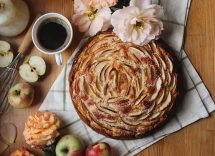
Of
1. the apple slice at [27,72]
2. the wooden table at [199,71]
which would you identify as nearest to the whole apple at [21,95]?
the apple slice at [27,72]

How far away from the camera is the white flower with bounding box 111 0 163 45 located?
114cm

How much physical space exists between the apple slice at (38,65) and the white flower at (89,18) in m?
0.12

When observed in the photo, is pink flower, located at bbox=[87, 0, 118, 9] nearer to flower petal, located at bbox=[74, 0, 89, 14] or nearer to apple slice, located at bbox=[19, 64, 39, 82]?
flower petal, located at bbox=[74, 0, 89, 14]

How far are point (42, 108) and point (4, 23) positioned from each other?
0.72ft

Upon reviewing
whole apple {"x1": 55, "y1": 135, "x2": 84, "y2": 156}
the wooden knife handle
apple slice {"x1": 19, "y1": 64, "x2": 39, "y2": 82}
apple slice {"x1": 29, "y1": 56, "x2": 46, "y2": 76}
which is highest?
the wooden knife handle

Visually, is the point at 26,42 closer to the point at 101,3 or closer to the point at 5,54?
the point at 5,54

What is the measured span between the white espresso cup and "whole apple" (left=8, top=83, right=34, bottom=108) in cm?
10

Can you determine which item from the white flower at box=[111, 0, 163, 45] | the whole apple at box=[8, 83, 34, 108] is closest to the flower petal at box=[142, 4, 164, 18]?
the white flower at box=[111, 0, 163, 45]

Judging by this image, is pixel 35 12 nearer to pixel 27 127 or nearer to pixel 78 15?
pixel 78 15

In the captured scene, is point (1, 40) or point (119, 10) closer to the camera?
point (119, 10)

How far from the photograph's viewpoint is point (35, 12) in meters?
1.26

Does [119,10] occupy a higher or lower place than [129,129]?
higher

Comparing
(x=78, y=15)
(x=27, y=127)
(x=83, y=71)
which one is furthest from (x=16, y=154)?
(x=78, y=15)

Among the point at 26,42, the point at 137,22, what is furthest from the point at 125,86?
the point at 26,42
